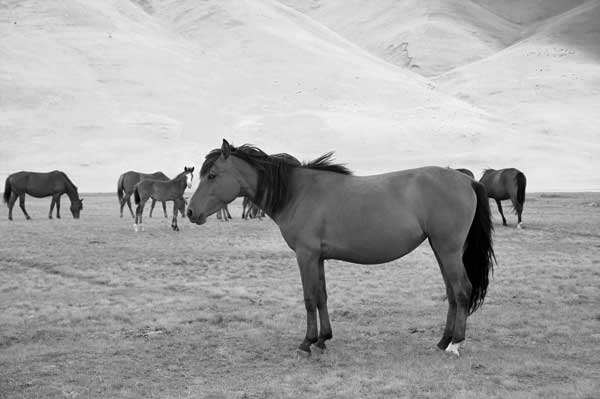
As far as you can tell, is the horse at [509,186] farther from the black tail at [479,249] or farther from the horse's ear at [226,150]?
the horse's ear at [226,150]

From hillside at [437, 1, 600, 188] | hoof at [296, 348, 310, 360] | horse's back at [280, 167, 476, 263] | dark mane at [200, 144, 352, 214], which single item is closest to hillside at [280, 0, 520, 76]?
hillside at [437, 1, 600, 188]

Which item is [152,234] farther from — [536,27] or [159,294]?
[536,27]

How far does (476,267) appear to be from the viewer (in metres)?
8.09

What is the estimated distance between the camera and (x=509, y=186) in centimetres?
2323

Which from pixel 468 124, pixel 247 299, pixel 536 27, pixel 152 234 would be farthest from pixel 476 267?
pixel 536 27

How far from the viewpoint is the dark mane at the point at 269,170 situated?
8062 mm

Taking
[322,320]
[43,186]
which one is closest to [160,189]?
[43,186]

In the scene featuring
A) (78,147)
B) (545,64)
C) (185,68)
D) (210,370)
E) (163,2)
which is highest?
(163,2)

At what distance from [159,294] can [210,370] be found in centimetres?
459

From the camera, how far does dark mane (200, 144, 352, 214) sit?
8.06 m

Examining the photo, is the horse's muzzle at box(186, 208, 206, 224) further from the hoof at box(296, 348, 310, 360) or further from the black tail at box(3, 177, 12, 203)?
the black tail at box(3, 177, 12, 203)

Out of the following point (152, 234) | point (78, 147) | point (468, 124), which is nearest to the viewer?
point (152, 234)

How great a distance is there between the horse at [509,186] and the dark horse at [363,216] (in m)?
15.3

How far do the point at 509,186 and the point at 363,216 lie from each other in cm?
1688
